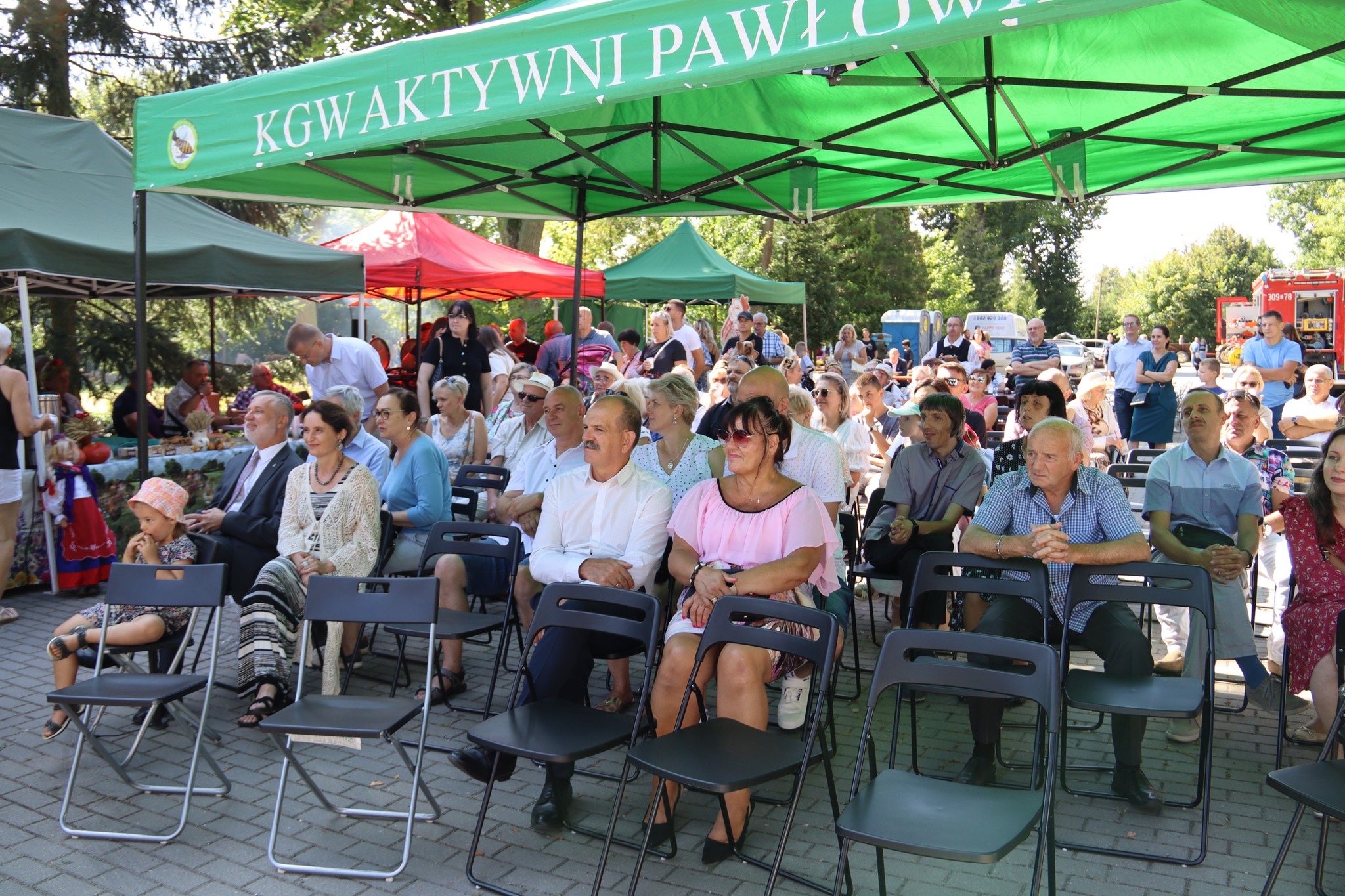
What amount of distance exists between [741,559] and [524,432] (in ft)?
9.01

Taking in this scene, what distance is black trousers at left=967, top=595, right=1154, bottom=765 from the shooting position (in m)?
3.73

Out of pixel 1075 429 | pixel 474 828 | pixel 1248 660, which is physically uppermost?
pixel 1075 429

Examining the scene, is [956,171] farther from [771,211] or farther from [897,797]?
[897,797]

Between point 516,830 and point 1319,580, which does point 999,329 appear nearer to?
point 1319,580

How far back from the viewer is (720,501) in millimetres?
4004

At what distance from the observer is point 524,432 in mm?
6305

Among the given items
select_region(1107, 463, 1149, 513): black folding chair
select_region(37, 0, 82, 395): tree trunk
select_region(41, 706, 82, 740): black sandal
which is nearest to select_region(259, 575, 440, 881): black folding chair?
select_region(41, 706, 82, 740): black sandal

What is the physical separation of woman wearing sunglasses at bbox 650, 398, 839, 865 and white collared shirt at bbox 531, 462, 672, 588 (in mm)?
124

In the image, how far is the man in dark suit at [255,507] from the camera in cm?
500

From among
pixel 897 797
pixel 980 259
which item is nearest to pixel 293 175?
pixel 897 797

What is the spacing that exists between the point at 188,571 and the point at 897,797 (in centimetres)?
279

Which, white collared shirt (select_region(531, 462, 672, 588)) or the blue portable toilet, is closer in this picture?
white collared shirt (select_region(531, 462, 672, 588))

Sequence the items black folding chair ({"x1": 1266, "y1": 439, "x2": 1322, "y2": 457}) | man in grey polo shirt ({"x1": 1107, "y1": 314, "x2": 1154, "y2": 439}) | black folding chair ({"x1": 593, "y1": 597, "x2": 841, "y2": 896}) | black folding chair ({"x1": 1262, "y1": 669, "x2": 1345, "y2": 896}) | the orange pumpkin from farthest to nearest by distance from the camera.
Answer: man in grey polo shirt ({"x1": 1107, "y1": 314, "x2": 1154, "y2": 439}) < the orange pumpkin < black folding chair ({"x1": 1266, "y1": 439, "x2": 1322, "y2": 457}) < black folding chair ({"x1": 593, "y1": 597, "x2": 841, "y2": 896}) < black folding chair ({"x1": 1262, "y1": 669, "x2": 1345, "y2": 896})

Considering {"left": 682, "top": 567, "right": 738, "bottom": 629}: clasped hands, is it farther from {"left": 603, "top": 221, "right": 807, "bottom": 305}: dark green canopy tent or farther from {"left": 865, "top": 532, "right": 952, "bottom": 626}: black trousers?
{"left": 603, "top": 221, "right": 807, "bottom": 305}: dark green canopy tent
